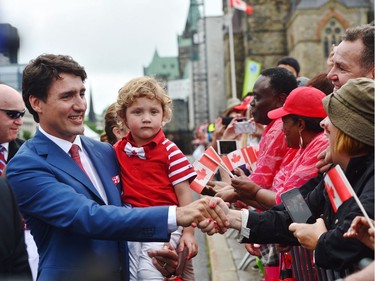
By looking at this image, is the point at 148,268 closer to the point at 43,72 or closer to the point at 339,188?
the point at 43,72

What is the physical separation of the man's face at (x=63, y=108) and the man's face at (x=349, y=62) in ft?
5.75

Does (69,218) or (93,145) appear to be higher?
(93,145)

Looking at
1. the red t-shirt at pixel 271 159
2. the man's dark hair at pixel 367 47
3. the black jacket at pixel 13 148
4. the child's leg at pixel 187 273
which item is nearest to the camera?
the man's dark hair at pixel 367 47

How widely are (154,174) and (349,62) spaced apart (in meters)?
1.52

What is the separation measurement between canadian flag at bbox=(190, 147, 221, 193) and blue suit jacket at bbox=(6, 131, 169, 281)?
4.08 ft

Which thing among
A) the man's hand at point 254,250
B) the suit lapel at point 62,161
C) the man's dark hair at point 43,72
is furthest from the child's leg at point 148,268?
the man's hand at point 254,250

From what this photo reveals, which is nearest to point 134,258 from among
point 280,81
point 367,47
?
point 367,47

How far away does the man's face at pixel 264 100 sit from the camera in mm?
5625

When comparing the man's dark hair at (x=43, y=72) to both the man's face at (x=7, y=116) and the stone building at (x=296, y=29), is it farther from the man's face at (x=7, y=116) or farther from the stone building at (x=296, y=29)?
the stone building at (x=296, y=29)

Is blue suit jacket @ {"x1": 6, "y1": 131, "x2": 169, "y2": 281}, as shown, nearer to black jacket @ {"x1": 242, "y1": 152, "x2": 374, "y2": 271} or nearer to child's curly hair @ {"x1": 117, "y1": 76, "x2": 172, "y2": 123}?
child's curly hair @ {"x1": 117, "y1": 76, "x2": 172, "y2": 123}

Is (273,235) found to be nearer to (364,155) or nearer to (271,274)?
(364,155)

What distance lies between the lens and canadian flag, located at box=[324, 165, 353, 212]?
8.92ft

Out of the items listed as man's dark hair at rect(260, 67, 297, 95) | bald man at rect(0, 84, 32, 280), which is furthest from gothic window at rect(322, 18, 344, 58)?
bald man at rect(0, 84, 32, 280)

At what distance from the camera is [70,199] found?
132 inches
